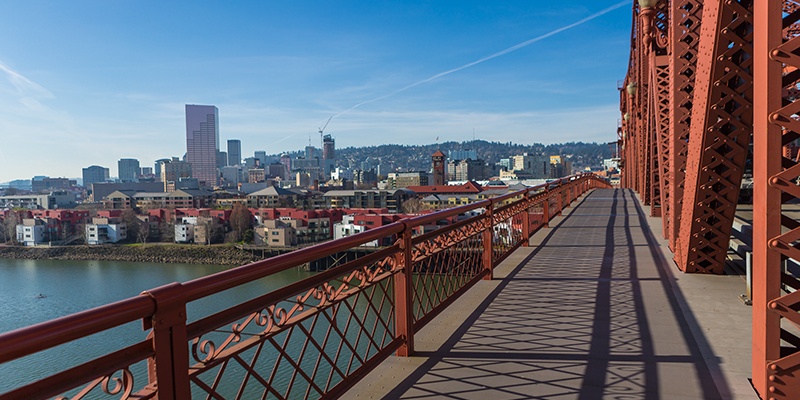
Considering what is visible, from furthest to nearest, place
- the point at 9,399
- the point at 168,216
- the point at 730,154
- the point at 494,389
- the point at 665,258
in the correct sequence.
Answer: the point at 168,216
the point at 665,258
the point at 730,154
the point at 494,389
the point at 9,399

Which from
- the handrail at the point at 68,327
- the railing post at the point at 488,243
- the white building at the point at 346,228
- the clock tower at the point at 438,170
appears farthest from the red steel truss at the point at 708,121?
the clock tower at the point at 438,170

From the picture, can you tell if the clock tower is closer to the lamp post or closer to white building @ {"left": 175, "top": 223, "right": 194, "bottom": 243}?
white building @ {"left": 175, "top": 223, "right": 194, "bottom": 243}

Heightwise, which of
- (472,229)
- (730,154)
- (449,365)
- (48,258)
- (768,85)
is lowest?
(48,258)

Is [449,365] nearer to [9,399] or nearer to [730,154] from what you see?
[9,399]

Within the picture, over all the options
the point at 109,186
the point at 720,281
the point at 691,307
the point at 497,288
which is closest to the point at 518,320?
the point at 497,288

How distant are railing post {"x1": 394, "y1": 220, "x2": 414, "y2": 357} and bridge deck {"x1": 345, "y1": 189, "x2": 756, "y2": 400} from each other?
0.12 metres

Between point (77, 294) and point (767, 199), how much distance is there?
3559 centimetres

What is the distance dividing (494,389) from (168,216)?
70.0m

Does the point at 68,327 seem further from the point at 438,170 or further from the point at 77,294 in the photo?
the point at 438,170

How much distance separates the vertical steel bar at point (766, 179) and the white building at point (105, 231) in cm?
6543

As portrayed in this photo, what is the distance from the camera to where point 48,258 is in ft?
170

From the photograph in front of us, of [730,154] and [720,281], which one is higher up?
[730,154]

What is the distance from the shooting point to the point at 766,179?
2.35m

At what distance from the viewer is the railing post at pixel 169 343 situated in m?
1.51
